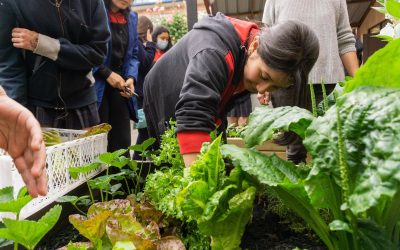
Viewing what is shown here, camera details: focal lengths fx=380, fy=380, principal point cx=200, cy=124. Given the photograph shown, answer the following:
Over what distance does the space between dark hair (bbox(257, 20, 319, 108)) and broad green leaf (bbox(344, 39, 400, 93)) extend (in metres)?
0.47

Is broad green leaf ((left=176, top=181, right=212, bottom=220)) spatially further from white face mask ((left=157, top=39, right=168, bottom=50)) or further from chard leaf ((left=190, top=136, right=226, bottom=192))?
white face mask ((left=157, top=39, right=168, bottom=50))

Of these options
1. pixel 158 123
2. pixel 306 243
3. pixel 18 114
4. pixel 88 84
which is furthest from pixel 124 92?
pixel 306 243

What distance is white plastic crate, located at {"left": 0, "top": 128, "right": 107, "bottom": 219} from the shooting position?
2.81 feet

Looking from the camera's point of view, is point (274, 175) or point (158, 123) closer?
point (274, 175)

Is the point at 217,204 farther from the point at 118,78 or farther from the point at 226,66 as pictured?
the point at 118,78

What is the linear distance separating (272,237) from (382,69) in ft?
1.60

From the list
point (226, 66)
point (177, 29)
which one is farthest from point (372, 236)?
point (177, 29)

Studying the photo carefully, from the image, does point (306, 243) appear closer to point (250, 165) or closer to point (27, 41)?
point (250, 165)

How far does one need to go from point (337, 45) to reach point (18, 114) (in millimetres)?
1620

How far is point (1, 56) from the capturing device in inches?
60.3

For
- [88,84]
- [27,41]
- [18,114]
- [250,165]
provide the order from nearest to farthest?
[250,165] → [18,114] → [27,41] → [88,84]

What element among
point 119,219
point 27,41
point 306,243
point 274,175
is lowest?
point 306,243

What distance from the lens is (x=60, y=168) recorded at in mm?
1060

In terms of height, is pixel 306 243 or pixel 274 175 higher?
pixel 274 175
